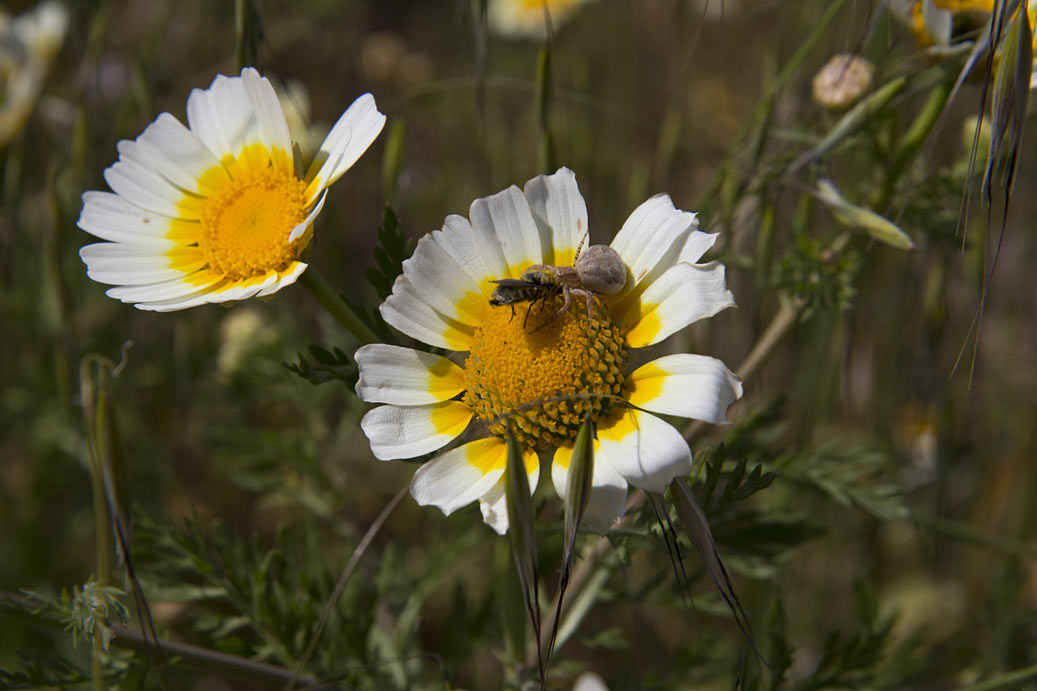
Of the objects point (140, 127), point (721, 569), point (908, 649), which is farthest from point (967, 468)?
point (140, 127)

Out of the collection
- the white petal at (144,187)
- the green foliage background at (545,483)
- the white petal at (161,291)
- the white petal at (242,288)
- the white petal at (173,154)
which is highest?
the white petal at (173,154)

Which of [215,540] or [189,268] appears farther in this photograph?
[215,540]

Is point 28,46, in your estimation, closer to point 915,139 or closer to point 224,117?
point 224,117

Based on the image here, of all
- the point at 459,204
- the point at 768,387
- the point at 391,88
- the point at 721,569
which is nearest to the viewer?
the point at 721,569

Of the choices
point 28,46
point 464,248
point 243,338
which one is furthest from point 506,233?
point 28,46

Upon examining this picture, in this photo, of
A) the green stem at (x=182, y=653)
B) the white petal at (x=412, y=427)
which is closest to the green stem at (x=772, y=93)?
the white petal at (x=412, y=427)

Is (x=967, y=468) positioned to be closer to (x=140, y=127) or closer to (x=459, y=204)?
(x=459, y=204)

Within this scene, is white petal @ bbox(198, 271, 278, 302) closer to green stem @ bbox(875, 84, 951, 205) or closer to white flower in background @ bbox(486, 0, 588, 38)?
green stem @ bbox(875, 84, 951, 205)

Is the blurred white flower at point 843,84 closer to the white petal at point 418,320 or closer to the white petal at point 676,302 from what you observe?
the white petal at point 676,302

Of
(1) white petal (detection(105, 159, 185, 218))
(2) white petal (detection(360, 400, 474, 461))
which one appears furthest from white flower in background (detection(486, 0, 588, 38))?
(2) white petal (detection(360, 400, 474, 461))
